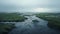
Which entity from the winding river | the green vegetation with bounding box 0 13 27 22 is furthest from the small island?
the winding river

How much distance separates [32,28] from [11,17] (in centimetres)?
84

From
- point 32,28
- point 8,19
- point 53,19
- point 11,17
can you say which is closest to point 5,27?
point 8,19

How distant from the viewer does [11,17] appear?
14.3ft

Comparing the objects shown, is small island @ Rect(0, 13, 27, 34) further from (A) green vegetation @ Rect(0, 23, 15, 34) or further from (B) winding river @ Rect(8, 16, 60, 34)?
(B) winding river @ Rect(8, 16, 60, 34)

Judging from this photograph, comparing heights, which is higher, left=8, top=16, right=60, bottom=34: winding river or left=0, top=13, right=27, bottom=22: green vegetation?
left=0, top=13, right=27, bottom=22: green vegetation

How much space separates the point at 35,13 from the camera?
4.39 meters

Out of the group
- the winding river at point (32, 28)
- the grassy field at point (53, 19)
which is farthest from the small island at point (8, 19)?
the grassy field at point (53, 19)

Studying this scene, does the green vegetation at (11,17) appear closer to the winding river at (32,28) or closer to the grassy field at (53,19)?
the winding river at (32,28)

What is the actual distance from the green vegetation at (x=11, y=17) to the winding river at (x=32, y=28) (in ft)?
0.53

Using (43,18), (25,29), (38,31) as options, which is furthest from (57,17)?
(25,29)

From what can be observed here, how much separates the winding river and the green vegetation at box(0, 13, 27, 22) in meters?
0.16

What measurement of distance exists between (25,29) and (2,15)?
912 millimetres

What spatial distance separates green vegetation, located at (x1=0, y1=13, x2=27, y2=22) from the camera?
13.7 feet

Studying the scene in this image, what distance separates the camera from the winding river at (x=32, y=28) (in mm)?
3930
